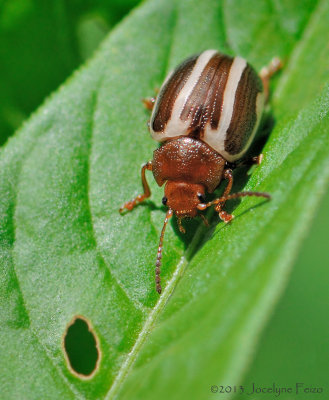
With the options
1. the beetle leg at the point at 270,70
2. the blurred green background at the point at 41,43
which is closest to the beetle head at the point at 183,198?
the beetle leg at the point at 270,70

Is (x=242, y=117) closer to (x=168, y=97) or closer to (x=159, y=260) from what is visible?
(x=168, y=97)

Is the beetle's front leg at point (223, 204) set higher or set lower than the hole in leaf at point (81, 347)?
lower

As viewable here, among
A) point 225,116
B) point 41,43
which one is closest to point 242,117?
point 225,116

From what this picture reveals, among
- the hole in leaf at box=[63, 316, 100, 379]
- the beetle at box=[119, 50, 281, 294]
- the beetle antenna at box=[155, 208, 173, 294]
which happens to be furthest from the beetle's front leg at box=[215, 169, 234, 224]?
the hole in leaf at box=[63, 316, 100, 379]

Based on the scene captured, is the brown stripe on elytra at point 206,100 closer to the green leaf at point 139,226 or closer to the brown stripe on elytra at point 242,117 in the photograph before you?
the brown stripe on elytra at point 242,117

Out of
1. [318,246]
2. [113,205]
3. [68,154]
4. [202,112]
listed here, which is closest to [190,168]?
[202,112]

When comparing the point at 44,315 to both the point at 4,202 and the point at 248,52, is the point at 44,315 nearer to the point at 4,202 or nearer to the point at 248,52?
the point at 4,202

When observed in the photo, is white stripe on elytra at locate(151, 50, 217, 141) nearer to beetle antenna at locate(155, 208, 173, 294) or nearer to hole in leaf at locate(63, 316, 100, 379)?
beetle antenna at locate(155, 208, 173, 294)
